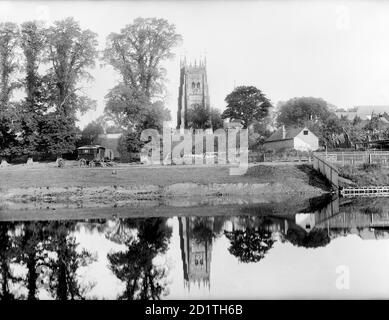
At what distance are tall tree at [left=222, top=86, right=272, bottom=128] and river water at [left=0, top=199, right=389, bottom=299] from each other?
48.9 metres

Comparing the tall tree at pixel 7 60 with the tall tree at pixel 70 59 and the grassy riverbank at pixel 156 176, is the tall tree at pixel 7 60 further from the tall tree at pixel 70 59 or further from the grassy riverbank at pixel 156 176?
the grassy riverbank at pixel 156 176

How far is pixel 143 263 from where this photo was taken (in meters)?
15.0

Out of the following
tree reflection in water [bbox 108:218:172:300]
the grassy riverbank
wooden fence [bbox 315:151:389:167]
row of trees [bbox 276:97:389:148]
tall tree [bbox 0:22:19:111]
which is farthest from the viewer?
row of trees [bbox 276:97:389:148]

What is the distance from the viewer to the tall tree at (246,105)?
7300 centimetres

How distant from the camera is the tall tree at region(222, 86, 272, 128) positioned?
73000mm

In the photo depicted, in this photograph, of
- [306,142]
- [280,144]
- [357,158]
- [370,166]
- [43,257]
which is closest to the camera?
[43,257]

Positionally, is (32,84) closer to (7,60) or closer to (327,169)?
(7,60)

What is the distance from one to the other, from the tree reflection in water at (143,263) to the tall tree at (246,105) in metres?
52.0

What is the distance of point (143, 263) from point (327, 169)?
90.6ft

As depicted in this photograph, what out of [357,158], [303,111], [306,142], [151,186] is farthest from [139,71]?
[303,111]

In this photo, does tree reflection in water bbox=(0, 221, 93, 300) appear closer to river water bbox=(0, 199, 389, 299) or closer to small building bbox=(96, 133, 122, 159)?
river water bbox=(0, 199, 389, 299)

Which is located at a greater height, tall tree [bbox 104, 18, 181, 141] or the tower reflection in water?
tall tree [bbox 104, 18, 181, 141]

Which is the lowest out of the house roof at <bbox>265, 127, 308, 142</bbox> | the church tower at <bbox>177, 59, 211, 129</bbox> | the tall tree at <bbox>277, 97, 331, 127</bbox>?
the house roof at <bbox>265, 127, 308, 142</bbox>

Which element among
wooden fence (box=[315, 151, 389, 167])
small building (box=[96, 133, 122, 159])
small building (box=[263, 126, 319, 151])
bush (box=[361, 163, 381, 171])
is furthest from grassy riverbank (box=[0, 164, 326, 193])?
small building (box=[263, 126, 319, 151])
